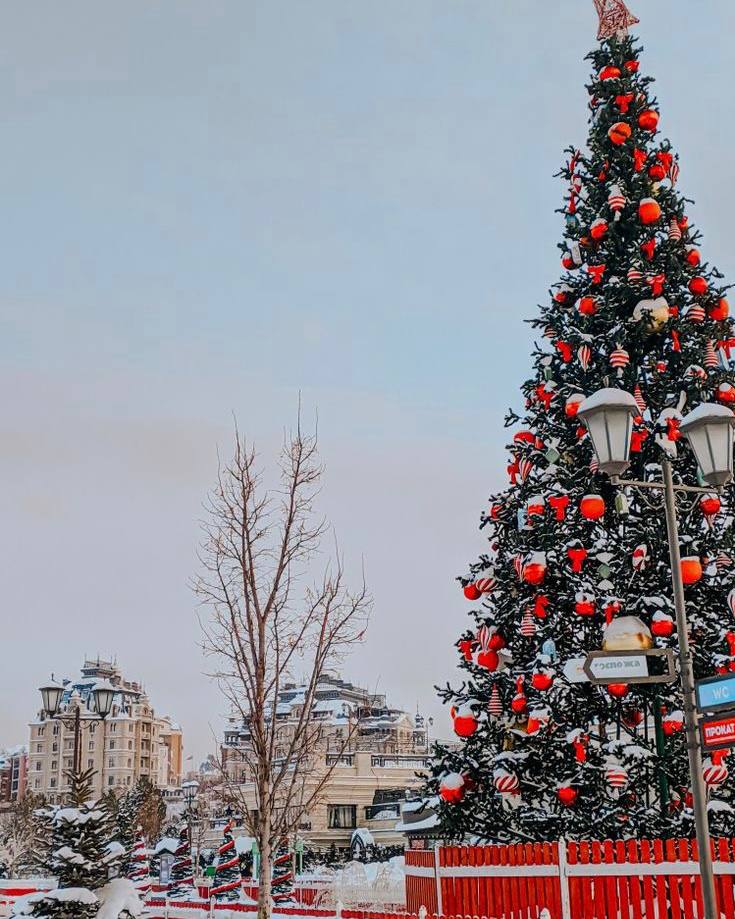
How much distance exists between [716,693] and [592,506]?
6.40 metres

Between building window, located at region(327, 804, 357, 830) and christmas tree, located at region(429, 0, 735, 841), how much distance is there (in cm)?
5534

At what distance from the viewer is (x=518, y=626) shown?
13594 mm

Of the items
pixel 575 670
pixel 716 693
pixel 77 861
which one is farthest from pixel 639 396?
pixel 77 861

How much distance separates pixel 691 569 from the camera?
11.7 metres

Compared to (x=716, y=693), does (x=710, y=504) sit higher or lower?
higher

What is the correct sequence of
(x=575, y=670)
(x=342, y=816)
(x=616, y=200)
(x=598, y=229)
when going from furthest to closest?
(x=342, y=816) → (x=598, y=229) → (x=616, y=200) → (x=575, y=670)

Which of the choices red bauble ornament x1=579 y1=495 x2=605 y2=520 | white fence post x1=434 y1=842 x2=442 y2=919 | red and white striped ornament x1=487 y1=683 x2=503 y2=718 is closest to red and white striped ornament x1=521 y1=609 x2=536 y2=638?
red and white striped ornament x1=487 y1=683 x2=503 y2=718

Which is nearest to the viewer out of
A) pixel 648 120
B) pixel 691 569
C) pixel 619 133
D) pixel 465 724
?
pixel 691 569

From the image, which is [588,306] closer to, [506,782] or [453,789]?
[506,782]

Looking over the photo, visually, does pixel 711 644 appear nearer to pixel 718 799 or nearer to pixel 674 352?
pixel 718 799

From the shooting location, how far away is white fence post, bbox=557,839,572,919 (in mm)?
11094

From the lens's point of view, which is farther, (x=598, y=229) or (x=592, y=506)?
(x=598, y=229)

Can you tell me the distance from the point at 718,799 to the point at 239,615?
23.1 feet

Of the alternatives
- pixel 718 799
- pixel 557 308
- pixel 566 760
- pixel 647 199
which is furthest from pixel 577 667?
pixel 647 199
